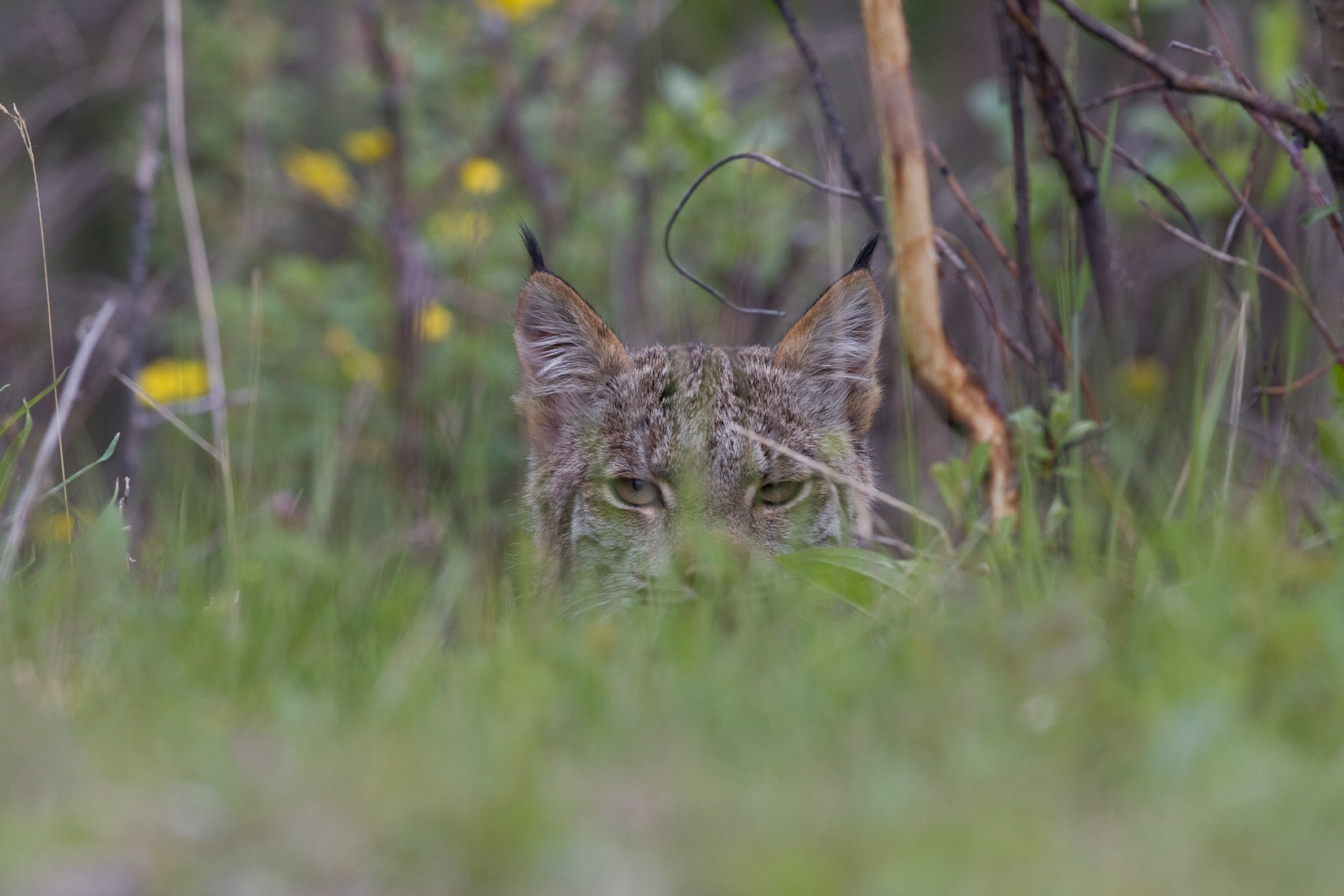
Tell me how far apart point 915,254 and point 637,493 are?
1.15 meters

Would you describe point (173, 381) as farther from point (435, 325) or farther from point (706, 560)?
point (706, 560)

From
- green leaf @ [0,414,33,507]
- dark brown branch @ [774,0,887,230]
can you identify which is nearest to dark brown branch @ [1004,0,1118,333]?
dark brown branch @ [774,0,887,230]

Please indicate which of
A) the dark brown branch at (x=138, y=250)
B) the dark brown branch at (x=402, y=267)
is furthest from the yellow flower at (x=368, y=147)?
the dark brown branch at (x=138, y=250)

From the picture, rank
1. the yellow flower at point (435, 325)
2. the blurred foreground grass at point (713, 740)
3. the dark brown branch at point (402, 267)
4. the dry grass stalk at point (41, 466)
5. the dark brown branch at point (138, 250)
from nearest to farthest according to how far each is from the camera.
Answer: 1. the blurred foreground grass at point (713, 740)
2. the dry grass stalk at point (41, 466)
3. the dark brown branch at point (138, 250)
4. the dark brown branch at point (402, 267)
5. the yellow flower at point (435, 325)

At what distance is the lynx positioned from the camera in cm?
379

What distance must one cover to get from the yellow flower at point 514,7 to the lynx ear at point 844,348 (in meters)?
2.75

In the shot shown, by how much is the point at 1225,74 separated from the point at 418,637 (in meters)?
2.79

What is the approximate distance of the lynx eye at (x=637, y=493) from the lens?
13.0ft

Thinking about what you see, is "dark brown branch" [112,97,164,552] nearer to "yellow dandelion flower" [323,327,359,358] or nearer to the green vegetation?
the green vegetation

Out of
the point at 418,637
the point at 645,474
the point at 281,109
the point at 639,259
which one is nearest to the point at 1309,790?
the point at 418,637

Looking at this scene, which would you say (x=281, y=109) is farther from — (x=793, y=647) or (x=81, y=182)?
(x=793, y=647)

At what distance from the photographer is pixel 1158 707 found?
193 centimetres

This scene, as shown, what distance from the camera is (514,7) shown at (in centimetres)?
604

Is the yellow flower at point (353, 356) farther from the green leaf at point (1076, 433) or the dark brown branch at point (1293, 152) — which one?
the dark brown branch at point (1293, 152)
